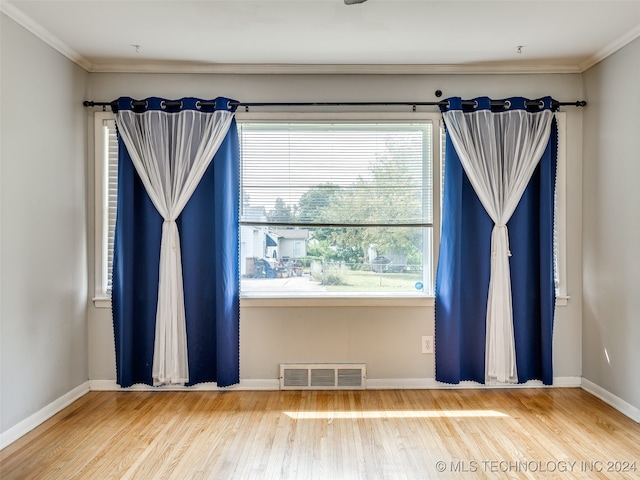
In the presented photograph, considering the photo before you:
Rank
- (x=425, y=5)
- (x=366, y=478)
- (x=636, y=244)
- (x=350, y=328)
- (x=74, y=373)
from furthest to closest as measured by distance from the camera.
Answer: (x=350, y=328) < (x=74, y=373) < (x=636, y=244) < (x=425, y=5) < (x=366, y=478)

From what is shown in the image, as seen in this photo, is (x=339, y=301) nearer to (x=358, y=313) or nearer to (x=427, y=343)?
(x=358, y=313)

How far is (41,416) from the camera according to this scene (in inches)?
115

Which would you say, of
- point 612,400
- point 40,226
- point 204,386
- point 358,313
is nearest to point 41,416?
point 204,386

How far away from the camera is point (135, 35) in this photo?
9.73ft

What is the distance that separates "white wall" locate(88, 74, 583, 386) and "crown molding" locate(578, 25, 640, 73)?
13 cm

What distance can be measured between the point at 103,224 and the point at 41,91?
107 cm

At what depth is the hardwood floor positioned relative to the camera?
233 cm

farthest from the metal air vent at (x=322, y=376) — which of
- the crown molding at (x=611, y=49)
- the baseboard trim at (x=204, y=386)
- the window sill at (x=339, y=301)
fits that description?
the crown molding at (x=611, y=49)

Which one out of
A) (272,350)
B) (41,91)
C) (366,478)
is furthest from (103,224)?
(366,478)

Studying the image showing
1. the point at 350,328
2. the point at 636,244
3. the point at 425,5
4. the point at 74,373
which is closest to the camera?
the point at 425,5

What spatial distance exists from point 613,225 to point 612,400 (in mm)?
1294

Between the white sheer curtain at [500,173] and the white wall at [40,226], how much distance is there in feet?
9.74

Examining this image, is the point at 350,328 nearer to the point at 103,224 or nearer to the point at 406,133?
the point at 406,133

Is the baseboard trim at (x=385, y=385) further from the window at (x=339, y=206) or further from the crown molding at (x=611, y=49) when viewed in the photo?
the crown molding at (x=611, y=49)
